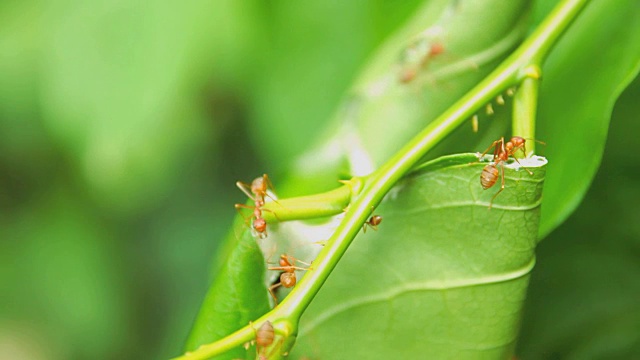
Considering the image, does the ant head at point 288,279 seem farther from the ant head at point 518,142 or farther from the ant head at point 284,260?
the ant head at point 518,142

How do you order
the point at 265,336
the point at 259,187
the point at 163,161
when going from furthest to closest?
the point at 163,161, the point at 259,187, the point at 265,336

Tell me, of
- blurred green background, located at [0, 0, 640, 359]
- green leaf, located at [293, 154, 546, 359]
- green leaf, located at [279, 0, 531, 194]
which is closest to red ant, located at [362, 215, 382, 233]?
green leaf, located at [293, 154, 546, 359]

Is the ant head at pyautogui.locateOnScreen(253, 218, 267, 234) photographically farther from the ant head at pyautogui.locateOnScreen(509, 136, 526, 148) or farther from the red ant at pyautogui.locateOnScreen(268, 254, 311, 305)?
the ant head at pyautogui.locateOnScreen(509, 136, 526, 148)

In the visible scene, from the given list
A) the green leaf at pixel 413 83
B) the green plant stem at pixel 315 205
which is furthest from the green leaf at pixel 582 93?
the green plant stem at pixel 315 205

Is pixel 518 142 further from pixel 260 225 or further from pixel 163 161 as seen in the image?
pixel 163 161

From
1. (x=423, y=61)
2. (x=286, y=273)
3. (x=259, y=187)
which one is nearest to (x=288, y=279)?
(x=286, y=273)

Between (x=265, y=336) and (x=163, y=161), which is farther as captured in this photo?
(x=163, y=161)
